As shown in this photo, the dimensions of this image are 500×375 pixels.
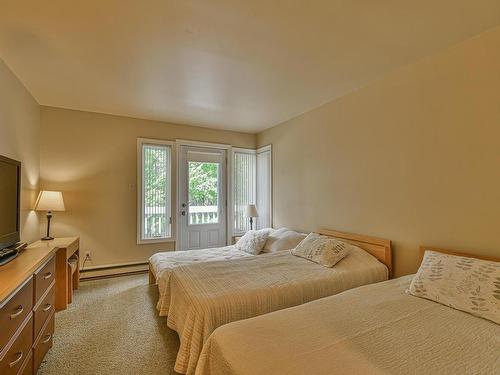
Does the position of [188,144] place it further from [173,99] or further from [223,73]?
[223,73]

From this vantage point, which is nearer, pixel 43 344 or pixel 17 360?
pixel 17 360

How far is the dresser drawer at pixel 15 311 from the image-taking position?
4.15 feet

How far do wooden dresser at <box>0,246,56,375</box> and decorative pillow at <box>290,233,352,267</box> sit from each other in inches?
92.7

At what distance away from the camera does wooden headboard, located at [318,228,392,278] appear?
2.61 m

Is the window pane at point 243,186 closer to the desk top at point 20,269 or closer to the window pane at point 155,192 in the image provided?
the window pane at point 155,192

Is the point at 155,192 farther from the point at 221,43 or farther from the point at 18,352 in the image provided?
the point at 18,352

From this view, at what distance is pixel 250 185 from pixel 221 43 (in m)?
3.24

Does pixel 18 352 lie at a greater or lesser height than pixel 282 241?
lesser

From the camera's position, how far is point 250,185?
5109 mm

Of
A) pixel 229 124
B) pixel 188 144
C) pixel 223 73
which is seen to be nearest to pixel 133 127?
pixel 188 144

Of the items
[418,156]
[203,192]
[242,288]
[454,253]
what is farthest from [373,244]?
[203,192]

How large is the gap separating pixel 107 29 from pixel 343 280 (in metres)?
2.85

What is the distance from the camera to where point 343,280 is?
7.59ft

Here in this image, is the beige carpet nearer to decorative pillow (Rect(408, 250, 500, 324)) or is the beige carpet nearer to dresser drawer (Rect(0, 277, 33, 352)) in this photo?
dresser drawer (Rect(0, 277, 33, 352))
